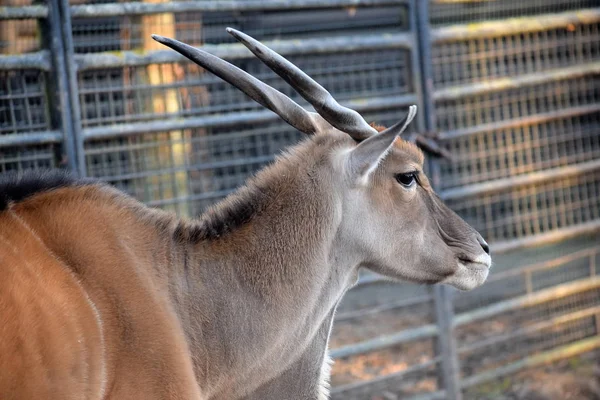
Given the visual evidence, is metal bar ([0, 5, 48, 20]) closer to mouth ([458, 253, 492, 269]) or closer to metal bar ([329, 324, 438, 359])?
mouth ([458, 253, 492, 269])

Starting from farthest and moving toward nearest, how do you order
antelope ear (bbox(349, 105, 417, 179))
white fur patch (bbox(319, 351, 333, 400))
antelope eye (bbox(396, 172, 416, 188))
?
1. white fur patch (bbox(319, 351, 333, 400))
2. antelope eye (bbox(396, 172, 416, 188))
3. antelope ear (bbox(349, 105, 417, 179))

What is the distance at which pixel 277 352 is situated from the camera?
10.4 feet

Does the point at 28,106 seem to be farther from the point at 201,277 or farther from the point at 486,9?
the point at 486,9

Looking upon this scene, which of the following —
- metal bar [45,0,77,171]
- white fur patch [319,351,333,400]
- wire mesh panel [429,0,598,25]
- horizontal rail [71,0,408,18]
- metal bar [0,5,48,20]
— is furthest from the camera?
wire mesh panel [429,0,598,25]

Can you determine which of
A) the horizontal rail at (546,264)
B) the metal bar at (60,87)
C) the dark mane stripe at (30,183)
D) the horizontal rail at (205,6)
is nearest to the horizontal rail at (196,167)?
the metal bar at (60,87)

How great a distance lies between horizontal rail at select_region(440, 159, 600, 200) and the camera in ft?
16.9

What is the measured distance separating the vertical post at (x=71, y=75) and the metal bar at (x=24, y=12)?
0.06 meters

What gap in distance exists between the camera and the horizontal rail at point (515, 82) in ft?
16.8

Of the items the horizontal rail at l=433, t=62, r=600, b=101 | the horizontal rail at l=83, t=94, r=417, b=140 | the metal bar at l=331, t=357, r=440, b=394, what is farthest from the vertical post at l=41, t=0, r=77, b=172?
the horizontal rail at l=433, t=62, r=600, b=101

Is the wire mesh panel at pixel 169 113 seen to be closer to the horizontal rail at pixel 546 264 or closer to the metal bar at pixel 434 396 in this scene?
the horizontal rail at pixel 546 264

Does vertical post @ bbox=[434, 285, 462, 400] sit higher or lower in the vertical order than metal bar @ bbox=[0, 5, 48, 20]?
lower

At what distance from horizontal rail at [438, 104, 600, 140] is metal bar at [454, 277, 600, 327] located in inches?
41.0

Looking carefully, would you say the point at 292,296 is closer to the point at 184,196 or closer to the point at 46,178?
the point at 46,178

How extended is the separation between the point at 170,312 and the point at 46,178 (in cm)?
58
